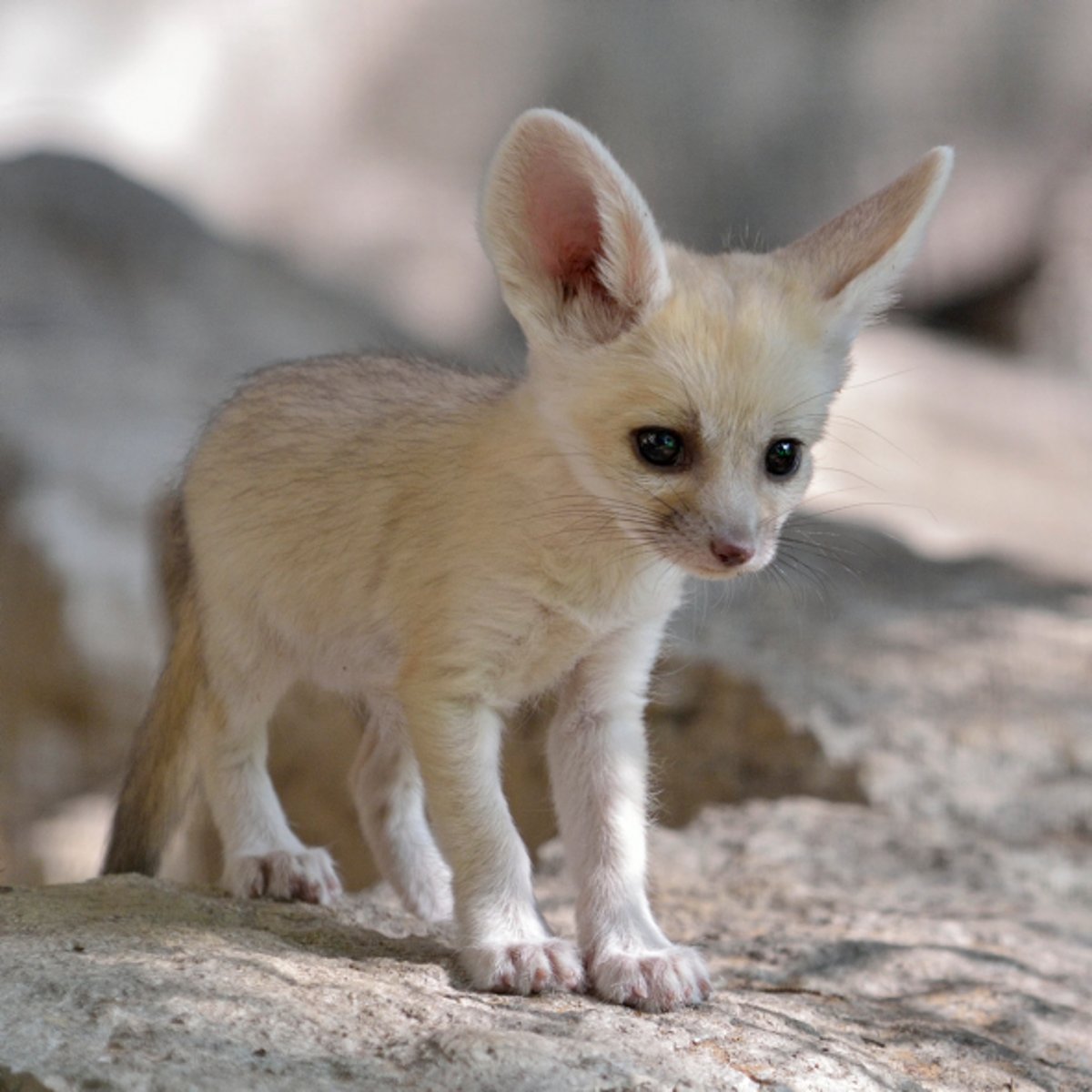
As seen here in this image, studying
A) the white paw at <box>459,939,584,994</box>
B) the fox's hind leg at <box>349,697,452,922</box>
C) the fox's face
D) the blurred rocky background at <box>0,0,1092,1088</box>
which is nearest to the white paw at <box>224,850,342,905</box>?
the fox's hind leg at <box>349,697,452,922</box>

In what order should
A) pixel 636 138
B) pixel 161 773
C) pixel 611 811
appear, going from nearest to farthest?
pixel 611 811 → pixel 161 773 → pixel 636 138

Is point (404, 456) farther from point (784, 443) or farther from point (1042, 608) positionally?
point (1042, 608)

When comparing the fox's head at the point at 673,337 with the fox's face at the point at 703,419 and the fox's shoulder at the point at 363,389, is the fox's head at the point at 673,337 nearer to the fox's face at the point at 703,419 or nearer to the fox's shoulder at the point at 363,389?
the fox's face at the point at 703,419

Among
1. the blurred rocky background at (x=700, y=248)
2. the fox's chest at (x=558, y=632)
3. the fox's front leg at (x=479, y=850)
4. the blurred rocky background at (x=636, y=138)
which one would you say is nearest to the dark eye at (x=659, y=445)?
the fox's chest at (x=558, y=632)

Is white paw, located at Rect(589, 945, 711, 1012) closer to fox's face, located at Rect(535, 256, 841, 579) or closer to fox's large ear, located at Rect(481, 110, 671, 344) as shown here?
fox's face, located at Rect(535, 256, 841, 579)

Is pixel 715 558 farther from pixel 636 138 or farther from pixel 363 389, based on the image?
pixel 636 138

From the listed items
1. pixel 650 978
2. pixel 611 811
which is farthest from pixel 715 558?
pixel 650 978
